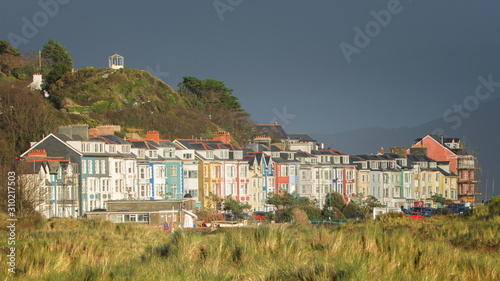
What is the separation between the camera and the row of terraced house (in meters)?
59.7

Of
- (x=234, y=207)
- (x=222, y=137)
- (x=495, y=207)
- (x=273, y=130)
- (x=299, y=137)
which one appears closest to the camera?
(x=495, y=207)

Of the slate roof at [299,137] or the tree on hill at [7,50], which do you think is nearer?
the tree on hill at [7,50]

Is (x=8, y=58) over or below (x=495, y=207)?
over

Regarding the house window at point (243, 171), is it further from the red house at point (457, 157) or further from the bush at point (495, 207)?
the bush at point (495, 207)

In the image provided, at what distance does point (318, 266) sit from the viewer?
14.1 m

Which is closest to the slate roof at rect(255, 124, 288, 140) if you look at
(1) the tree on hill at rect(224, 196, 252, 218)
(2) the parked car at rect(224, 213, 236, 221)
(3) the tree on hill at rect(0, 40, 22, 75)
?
(3) the tree on hill at rect(0, 40, 22, 75)

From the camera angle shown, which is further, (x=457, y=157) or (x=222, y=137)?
(x=457, y=157)

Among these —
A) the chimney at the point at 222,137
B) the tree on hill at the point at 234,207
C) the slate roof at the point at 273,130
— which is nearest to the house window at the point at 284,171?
the chimney at the point at 222,137

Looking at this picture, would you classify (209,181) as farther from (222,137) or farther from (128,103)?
(128,103)

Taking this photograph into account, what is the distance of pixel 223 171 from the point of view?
78.3 meters

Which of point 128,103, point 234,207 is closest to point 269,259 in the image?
point 234,207

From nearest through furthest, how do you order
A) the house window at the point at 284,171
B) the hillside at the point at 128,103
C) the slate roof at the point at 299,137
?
the house window at the point at 284,171 → the hillside at the point at 128,103 → the slate roof at the point at 299,137

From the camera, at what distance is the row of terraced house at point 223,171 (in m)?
59.7

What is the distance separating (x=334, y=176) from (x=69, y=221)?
60.9 meters
